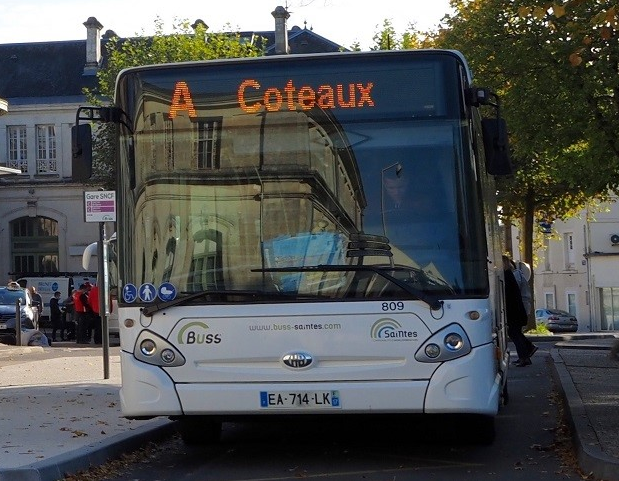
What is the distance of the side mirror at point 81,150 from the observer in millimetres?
9711

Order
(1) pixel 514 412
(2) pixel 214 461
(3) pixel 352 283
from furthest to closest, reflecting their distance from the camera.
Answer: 1. (1) pixel 514 412
2. (2) pixel 214 461
3. (3) pixel 352 283

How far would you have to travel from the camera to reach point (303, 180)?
31.2 ft

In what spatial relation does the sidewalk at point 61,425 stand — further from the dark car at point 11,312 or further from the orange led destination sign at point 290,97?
the dark car at point 11,312

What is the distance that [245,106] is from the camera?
379 inches

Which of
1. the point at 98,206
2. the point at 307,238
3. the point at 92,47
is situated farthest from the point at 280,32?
the point at 307,238

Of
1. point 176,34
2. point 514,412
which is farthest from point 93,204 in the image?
point 176,34

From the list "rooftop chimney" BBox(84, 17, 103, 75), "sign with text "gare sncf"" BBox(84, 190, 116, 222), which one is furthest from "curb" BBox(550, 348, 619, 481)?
"rooftop chimney" BBox(84, 17, 103, 75)

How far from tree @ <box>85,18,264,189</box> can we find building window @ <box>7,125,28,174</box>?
36.9 feet

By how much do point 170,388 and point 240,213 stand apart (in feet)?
4.53

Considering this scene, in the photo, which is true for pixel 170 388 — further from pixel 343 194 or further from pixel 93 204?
pixel 93 204

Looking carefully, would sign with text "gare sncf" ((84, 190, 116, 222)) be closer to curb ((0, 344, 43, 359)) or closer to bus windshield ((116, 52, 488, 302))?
bus windshield ((116, 52, 488, 302))

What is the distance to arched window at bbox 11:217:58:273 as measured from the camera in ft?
212

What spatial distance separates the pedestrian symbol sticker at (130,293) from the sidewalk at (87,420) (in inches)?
47.2

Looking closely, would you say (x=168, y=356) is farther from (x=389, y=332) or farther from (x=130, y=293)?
(x=389, y=332)
